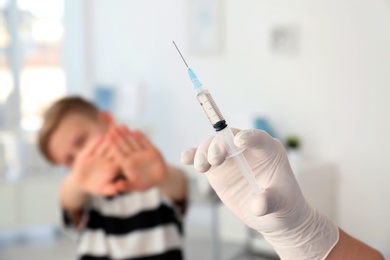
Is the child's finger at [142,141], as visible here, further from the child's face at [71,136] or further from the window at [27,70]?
the window at [27,70]

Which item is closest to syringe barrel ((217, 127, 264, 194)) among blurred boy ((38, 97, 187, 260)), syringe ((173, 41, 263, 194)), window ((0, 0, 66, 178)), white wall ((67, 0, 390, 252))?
syringe ((173, 41, 263, 194))

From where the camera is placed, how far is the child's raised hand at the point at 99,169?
725mm

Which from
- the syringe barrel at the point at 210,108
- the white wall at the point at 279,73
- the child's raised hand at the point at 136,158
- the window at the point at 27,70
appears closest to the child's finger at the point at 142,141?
the child's raised hand at the point at 136,158

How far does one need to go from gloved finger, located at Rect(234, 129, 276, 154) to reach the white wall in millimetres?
857

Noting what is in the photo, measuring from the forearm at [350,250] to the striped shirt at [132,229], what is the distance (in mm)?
535

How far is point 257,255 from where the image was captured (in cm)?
235

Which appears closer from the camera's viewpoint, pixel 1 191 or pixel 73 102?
pixel 73 102

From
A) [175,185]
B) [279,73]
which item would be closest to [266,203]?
[175,185]

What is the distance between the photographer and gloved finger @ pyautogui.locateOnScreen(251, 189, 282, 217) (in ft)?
1.08

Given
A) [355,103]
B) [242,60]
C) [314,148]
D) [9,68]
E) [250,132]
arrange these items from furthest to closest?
[9,68], [242,60], [314,148], [355,103], [250,132]

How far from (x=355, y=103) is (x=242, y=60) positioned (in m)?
0.81

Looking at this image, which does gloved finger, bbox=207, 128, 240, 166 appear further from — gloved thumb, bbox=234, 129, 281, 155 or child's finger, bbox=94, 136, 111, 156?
child's finger, bbox=94, 136, 111, 156

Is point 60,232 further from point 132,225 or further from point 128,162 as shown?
point 128,162

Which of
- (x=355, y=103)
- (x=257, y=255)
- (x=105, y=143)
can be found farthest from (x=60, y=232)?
(x=105, y=143)
